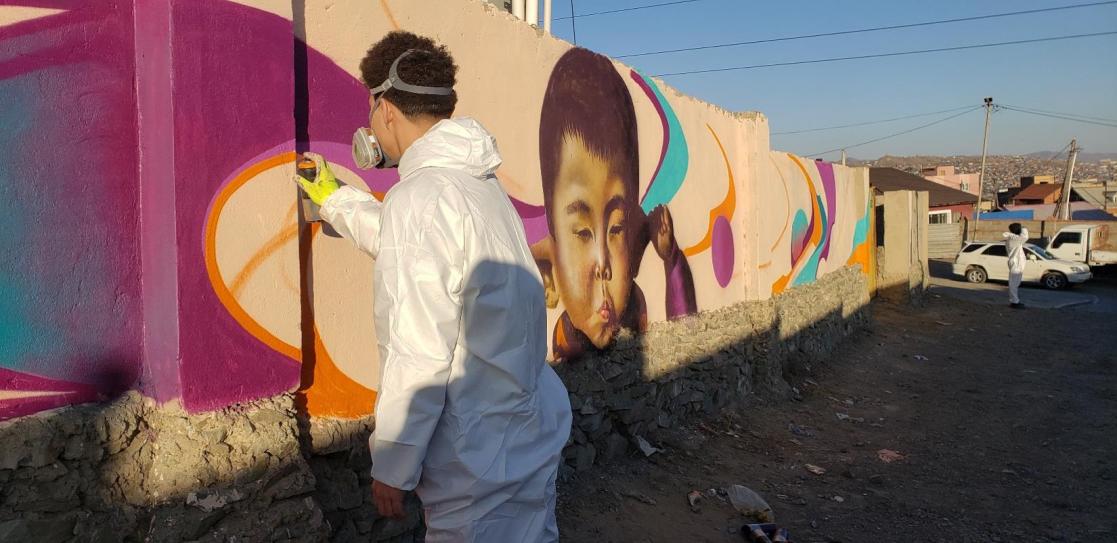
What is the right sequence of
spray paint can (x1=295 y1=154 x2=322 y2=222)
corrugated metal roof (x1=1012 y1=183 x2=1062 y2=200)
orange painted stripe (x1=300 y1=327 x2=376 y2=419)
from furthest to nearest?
corrugated metal roof (x1=1012 y1=183 x2=1062 y2=200) → orange painted stripe (x1=300 y1=327 x2=376 y2=419) → spray paint can (x1=295 y1=154 x2=322 y2=222)

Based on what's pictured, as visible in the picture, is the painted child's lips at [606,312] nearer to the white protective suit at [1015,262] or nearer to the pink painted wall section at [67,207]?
the pink painted wall section at [67,207]

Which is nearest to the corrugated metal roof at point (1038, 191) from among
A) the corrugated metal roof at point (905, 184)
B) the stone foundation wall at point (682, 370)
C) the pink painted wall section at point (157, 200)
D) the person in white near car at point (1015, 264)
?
the corrugated metal roof at point (905, 184)

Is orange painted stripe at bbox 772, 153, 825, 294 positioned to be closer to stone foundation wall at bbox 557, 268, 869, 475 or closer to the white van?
stone foundation wall at bbox 557, 268, 869, 475

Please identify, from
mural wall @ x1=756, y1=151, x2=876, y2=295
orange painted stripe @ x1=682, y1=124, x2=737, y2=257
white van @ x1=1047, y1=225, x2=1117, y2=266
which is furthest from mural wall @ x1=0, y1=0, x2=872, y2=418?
white van @ x1=1047, y1=225, x2=1117, y2=266

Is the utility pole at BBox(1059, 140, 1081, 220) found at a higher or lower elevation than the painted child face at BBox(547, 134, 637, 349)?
higher

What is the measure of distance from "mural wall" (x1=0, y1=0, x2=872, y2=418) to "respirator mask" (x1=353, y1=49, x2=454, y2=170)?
0.87ft

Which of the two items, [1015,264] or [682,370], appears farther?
[1015,264]

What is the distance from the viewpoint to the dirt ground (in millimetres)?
4324

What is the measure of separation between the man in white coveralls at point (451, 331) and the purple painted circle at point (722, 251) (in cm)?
441

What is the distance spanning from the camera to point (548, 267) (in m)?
4.12

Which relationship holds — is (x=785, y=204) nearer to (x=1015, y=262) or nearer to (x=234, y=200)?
(x=234, y=200)

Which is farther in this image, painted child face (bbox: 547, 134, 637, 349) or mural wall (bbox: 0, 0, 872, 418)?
painted child face (bbox: 547, 134, 637, 349)

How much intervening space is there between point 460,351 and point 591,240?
8.94ft

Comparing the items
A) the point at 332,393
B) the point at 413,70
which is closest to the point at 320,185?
the point at 413,70
